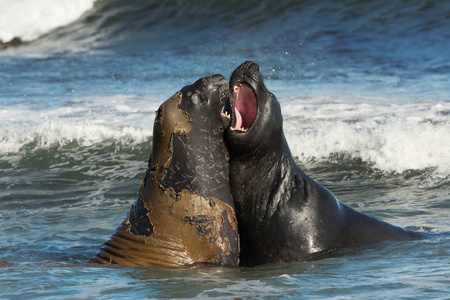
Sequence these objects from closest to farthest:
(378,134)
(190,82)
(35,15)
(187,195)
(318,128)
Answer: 1. (187,195)
2. (378,134)
3. (318,128)
4. (190,82)
5. (35,15)

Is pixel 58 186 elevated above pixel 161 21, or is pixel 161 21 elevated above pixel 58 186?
pixel 161 21

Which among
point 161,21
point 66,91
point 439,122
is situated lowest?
point 439,122

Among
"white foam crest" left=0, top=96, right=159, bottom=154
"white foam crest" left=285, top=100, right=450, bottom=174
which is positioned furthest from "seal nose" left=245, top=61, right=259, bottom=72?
"white foam crest" left=0, top=96, right=159, bottom=154

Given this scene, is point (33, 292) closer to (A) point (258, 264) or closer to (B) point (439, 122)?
(A) point (258, 264)

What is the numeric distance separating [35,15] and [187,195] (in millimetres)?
21263

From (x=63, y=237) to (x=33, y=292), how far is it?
253cm

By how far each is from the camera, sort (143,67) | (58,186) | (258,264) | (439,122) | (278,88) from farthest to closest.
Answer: (143,67) < (278,88) < (439,122) < (58,186) < (258,264)

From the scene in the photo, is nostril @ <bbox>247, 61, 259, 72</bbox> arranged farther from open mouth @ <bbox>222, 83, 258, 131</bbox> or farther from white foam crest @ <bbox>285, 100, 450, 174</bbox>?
white foam crest @ <bbox>285, 100, 450, 174</bbox>

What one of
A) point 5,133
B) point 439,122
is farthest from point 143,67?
point 439,122

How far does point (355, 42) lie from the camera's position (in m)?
20.4

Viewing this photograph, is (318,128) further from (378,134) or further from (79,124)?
(79,124)

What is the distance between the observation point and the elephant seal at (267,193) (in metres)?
5.67

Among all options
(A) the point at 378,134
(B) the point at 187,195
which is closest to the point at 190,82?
(A) the point at 378,134

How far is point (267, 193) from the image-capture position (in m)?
5.80
